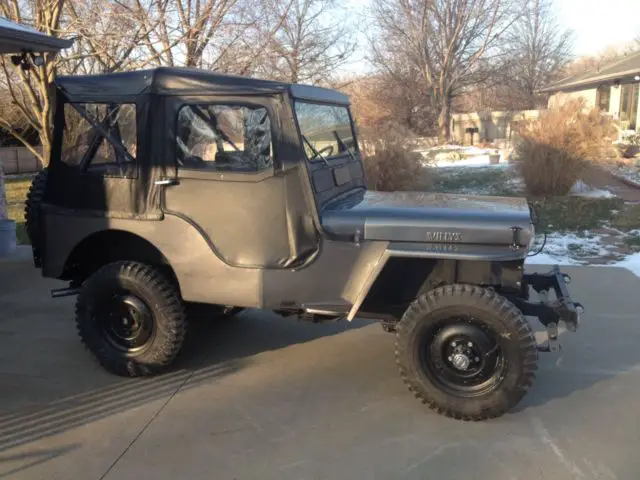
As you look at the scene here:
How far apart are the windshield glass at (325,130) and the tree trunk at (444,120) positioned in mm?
28305

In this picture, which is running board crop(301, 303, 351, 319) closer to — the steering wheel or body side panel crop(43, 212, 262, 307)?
body side panel crop(43, 212, 262, 307)

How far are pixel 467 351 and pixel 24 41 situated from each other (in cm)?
460

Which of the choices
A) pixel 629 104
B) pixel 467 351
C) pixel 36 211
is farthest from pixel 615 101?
pixel 36 211

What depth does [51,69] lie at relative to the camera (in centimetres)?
977

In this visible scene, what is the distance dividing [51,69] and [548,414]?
30.5 ft

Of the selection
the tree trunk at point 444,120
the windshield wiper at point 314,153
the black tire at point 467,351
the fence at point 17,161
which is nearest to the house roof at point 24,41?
the windshield wiper at point 314,153

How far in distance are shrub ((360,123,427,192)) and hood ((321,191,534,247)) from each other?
7515 millimetres

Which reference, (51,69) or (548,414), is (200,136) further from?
(51,69)

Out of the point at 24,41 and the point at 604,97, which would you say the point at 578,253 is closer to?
the point at 24,41

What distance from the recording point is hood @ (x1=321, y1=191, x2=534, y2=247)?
142 inches

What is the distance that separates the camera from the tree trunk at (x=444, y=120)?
3250 cm

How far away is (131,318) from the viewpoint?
428cm

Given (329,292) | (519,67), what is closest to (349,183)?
(329,292)

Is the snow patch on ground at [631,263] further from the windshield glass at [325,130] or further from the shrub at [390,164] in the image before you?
the shrub at [390,164]
